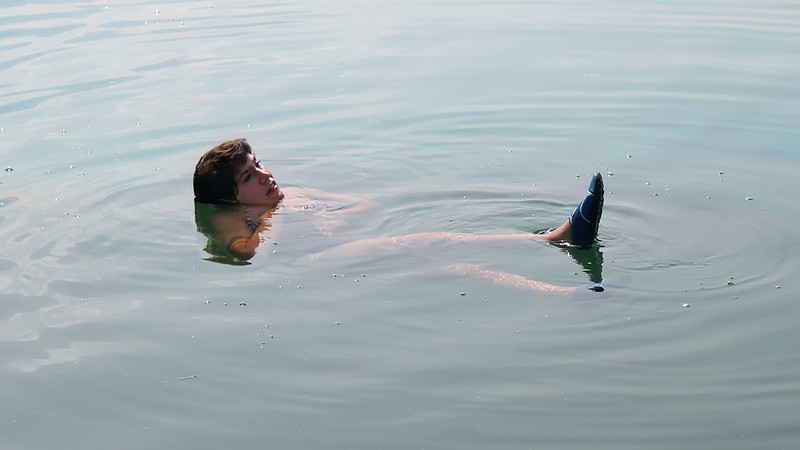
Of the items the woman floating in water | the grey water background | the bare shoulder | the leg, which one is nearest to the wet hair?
the woman floating in water

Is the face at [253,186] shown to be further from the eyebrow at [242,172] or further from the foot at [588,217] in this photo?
the foot at [588,217]

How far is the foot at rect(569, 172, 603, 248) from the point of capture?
627 cm

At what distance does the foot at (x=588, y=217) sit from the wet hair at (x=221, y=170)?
8.70 ft

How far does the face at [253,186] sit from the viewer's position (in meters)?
7.71

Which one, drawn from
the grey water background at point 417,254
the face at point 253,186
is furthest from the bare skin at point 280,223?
the grey water background at point 417,254

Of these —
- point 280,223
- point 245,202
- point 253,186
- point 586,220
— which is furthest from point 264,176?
point 586,220

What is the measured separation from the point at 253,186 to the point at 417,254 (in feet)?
5.68

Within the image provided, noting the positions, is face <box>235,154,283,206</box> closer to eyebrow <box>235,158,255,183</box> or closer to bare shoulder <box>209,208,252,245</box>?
eyebrow <box>235,158,255,183</box>

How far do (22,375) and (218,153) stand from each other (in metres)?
2.62

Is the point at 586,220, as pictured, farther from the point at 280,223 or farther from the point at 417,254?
the point at 280,223

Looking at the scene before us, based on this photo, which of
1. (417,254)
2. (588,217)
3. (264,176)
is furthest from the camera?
(264,176)

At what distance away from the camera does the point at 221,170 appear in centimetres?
769

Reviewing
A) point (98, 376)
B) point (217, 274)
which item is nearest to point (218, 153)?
point (217, 274)

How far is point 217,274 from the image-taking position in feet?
22.5
